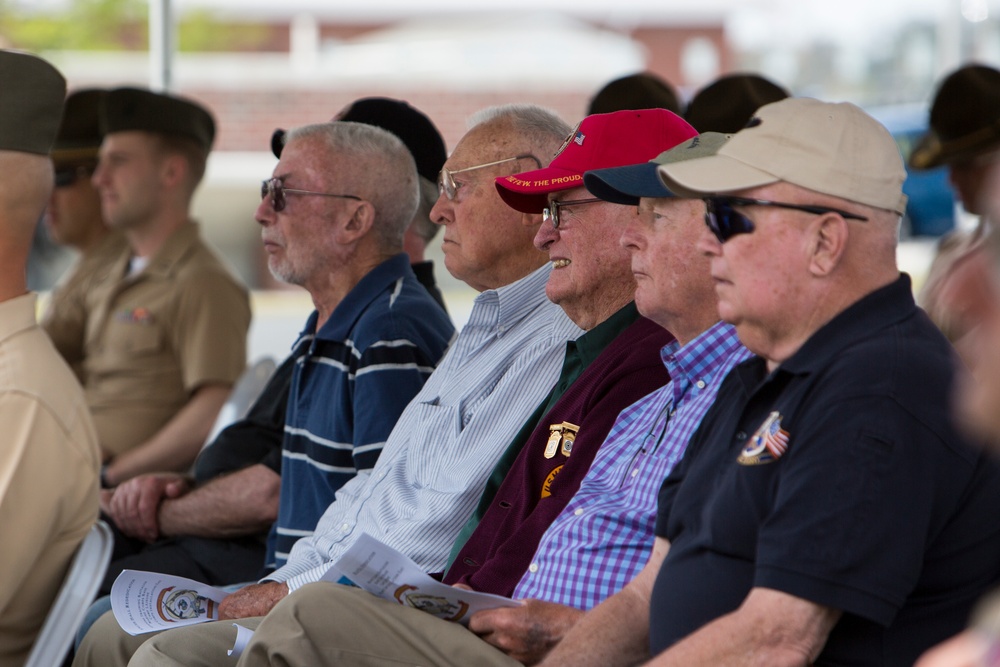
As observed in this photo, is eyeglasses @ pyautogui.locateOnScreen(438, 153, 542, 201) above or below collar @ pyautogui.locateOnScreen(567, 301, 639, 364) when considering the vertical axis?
above

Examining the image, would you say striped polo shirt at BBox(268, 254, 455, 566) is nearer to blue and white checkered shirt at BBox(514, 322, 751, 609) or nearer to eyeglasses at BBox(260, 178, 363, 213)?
eyeglasses at BBox(260, 178, 363, 213)

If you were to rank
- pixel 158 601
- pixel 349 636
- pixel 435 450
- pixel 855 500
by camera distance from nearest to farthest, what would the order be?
pixel 855 500, pixel 349 636, pixel 158 601, pixel 435 450

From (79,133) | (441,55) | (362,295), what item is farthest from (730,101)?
(441,55)

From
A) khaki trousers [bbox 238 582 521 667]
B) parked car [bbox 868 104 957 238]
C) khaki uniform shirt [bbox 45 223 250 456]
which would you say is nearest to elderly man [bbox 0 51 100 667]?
khaki trousers [bbox 238 582 521 667]

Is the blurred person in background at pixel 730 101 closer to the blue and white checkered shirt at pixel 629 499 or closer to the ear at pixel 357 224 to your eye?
the ear at pixel 357 224

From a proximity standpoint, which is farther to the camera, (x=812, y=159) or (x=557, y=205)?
(x=557, y=205)

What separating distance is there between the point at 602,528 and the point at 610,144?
991mm

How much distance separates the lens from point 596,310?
3002 mm

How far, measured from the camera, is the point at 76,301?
573cm

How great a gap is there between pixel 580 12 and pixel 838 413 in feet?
80.1

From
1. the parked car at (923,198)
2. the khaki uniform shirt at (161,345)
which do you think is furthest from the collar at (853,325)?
the parked car at (923,198)

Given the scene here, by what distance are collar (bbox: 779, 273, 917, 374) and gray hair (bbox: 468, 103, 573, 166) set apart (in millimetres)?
1557

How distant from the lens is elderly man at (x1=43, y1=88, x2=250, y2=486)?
16.6ft

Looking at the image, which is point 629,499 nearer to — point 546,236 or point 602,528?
point 602,528
